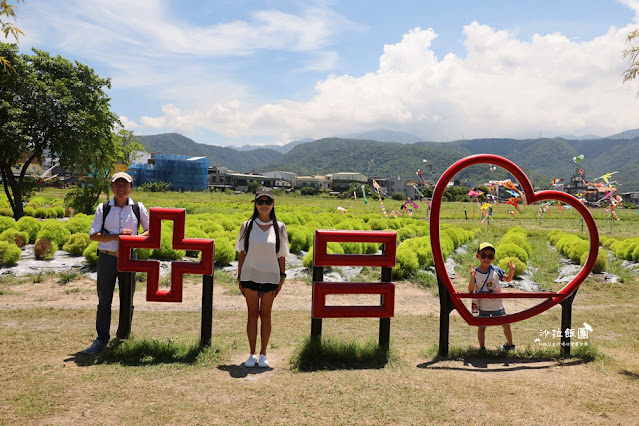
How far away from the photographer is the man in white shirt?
4.93 meters

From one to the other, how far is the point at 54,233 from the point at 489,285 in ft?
35.3

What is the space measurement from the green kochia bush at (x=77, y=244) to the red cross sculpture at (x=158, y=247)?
726cm

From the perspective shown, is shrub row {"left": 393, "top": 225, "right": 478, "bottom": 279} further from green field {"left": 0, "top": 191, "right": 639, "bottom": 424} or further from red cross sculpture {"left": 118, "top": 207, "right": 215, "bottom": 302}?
red cross sculpture {"left": 118, "top": 207, "right": 215, "bottom": 302}

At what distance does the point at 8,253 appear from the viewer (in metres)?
10.2

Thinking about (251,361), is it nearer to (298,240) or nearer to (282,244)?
(282,244)

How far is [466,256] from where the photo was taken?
1493 centimetres

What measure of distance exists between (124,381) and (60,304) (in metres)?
4.40

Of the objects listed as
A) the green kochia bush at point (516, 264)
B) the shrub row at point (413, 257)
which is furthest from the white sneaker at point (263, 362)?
the green kochia bush at point (516, 264)

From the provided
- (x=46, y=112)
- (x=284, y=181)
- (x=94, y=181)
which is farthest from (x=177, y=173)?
(x=46, y=112)

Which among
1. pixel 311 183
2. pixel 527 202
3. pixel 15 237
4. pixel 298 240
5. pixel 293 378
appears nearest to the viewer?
pixel 293 378

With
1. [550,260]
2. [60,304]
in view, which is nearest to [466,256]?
[550,260]

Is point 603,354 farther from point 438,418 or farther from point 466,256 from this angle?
point 466,256

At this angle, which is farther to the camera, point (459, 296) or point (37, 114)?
point (37, 114)

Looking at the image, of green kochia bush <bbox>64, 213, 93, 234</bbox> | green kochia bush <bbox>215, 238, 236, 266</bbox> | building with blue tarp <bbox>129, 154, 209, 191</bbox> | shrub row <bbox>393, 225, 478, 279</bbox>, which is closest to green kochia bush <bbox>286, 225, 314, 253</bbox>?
Answer: green kochia bush <bbox>215, 238, 236, 266</bbox>
